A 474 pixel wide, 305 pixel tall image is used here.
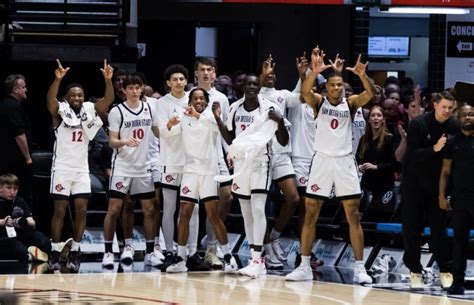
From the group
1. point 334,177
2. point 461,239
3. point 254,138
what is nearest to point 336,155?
point 334,177

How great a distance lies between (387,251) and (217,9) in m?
8.20

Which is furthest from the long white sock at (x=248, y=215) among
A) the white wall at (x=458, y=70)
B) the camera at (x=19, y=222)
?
the white wall at (x=458, y=70)


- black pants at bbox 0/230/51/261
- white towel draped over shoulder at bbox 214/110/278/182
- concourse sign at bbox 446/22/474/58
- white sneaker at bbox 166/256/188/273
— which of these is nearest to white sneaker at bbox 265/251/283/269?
white sneaker at bbox 166/256/188/273

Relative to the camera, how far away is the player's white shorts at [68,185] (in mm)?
14953

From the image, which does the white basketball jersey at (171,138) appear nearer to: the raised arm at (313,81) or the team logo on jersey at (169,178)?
the team logo on jersey at (169,178)

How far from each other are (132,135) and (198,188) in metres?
0.97

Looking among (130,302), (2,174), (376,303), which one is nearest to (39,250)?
(2,174)

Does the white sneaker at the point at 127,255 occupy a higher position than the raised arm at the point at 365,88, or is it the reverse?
the raised arm at the point at 365,88

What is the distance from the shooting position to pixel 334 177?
45.6 ft

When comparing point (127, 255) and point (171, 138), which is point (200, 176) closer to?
point (171, 138)

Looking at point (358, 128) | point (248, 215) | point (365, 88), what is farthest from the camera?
point (358, 128)

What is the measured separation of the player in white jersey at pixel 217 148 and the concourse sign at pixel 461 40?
19.9 ft

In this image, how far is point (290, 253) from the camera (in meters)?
16.2

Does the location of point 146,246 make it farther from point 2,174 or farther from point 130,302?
point 130,302
